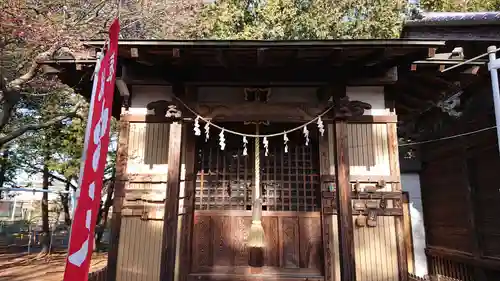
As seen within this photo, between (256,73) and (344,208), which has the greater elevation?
(256,73)

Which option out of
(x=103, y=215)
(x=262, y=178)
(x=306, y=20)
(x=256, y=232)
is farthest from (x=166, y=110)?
(x=103, y=215)

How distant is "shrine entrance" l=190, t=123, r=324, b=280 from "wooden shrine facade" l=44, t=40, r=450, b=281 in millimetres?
18

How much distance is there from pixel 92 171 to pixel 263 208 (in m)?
3.60

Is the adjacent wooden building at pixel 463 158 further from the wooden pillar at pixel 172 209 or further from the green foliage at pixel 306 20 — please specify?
the green foliage at pixel 306 20

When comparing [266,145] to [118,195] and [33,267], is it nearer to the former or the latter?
[118,195]

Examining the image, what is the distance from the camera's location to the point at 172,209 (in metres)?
4.96

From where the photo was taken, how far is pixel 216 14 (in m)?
15.2

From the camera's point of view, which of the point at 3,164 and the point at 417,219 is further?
the point at 3,164

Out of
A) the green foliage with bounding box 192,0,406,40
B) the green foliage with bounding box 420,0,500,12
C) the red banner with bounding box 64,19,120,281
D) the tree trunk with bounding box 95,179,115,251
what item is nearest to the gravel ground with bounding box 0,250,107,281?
the tree trunk with bounding box 95,179,115,251

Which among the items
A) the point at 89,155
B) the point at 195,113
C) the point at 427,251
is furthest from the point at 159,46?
the point at 427,251

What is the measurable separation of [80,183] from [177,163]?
2.16 meters

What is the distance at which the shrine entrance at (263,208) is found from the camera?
5.84 metres

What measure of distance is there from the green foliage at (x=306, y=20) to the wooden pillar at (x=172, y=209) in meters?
10.4

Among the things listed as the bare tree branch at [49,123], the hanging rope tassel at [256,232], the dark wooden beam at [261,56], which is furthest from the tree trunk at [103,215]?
the dark wooden beam at [261,56]
